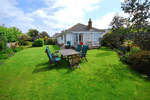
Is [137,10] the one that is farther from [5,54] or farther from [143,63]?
[5,54]

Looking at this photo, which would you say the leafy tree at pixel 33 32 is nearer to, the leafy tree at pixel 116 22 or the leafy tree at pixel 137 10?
the leafy tree at pixel 116 22

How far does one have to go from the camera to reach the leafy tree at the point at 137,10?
618cm

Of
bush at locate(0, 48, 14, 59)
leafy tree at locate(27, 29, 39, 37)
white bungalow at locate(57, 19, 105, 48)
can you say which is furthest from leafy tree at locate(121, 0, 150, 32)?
leafy tree at locate(27, 29, 39, 37)

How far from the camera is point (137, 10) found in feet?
21.3

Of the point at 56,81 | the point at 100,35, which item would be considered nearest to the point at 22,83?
the point at 56,81

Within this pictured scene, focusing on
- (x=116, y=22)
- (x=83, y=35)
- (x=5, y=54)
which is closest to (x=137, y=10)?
(x=116, y=22)

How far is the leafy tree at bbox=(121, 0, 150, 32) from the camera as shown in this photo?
6.18 m

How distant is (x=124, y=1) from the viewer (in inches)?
270

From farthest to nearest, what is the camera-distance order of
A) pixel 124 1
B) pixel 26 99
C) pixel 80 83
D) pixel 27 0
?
pixel 27 0
pixel 124 1
pixel 80 83
pixel 26 99

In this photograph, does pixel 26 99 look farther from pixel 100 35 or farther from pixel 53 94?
pixel 100 35

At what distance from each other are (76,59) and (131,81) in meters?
3.08

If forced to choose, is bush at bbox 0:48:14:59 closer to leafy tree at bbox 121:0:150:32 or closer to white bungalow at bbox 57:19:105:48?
white bungalow at bbox 57:19:105:48

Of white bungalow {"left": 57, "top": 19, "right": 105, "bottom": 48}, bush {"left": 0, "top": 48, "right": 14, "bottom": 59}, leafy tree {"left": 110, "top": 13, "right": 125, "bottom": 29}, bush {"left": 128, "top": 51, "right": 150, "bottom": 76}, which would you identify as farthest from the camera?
white bungalow {"left": 57, "top": 19, "right": 105, "bottom": 48}

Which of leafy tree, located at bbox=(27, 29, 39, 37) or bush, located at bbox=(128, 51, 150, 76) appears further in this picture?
leafy tree, located at bbox=(27, 29, 39, 37)
